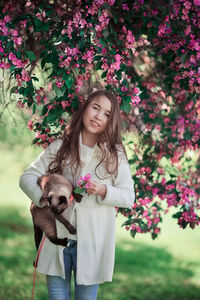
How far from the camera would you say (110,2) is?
2408 mm

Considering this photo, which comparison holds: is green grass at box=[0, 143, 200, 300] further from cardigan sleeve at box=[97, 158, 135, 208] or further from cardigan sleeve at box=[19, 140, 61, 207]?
cardigan sleeve at box=[97, 158, 135, 208]

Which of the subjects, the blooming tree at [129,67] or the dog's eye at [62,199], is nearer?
the dog's eye at [62,199]

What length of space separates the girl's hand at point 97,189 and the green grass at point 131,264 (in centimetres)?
112

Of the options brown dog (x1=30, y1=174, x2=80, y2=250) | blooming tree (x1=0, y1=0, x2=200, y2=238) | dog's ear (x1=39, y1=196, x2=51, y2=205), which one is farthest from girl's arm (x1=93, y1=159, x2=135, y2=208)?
blooming tree (x1=0, y1=0, x2=200, y2=238)

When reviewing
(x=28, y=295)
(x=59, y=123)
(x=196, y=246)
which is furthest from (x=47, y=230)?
(x=196, y=246)

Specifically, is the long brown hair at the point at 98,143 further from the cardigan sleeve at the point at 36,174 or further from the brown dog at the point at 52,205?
the brown dog at the point at 52,205

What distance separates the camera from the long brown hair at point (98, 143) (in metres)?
2.38

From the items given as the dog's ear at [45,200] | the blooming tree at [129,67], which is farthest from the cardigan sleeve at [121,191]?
the blooming tree at [129,67]

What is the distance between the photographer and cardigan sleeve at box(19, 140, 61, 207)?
2273 millimetres

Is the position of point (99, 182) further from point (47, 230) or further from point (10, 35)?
point (10, 35)

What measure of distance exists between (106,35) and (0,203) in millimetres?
6963

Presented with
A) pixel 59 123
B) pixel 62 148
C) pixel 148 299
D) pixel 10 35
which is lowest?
pixel 148 299

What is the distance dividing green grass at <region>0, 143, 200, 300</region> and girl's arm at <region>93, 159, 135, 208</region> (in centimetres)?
104

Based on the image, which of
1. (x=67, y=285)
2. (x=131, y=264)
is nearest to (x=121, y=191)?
(x=67, y=285)
